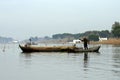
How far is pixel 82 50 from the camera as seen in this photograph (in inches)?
2744

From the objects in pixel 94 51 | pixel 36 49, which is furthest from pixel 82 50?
pixel 36 49

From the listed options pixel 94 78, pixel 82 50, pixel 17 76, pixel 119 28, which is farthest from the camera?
pixel 119 28

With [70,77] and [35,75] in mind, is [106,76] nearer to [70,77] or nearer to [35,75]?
[70,77]

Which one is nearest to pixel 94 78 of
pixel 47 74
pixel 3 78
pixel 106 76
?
pixel 106 76

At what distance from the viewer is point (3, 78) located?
26.4 meters

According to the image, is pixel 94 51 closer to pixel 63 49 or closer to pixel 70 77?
pixel 63 49

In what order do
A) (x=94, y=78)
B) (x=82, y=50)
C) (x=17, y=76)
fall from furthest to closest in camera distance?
(x=82, y=50) < (x=17, y=76) < (x=94, y=78)

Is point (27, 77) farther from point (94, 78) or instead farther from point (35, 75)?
point (94, 78)

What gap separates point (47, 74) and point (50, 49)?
44657 mm

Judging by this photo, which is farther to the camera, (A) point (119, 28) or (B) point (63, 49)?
(A) point (119, 28)

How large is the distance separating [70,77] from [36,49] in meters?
47.9

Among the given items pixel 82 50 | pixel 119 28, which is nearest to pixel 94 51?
pixel 82 50

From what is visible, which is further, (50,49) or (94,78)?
(50,49)

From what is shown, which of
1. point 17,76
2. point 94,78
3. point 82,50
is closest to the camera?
point 94,78
